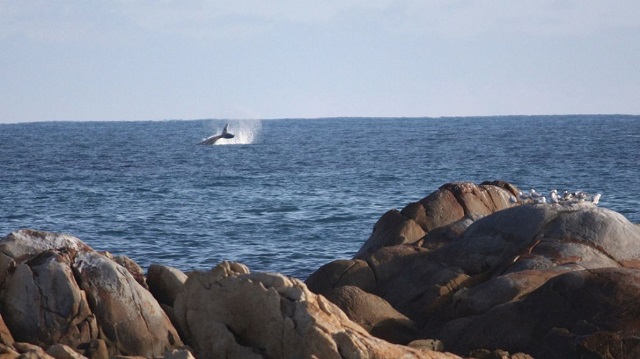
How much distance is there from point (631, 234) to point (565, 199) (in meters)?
2.35

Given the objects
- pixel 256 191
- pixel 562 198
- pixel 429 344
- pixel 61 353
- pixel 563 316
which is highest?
pixel 562 198

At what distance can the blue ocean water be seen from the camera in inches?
968

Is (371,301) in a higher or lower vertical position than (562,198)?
lower

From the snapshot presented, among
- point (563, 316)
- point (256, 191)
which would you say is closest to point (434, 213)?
point (563, 316)

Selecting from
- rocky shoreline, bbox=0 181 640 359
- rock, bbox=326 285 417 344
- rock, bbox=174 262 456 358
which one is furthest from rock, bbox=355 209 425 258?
rock, bbox=174 262 456 358

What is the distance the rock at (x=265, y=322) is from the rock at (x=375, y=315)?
237cm

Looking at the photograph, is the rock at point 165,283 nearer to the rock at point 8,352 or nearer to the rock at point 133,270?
the rock at point 133,270

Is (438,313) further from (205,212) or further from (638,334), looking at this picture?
(205,212)

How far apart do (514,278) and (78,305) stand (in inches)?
217

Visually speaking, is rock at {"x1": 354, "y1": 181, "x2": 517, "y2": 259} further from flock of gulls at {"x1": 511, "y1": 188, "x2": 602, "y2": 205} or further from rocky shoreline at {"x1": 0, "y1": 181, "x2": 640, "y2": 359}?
rocky shoreline at {"x1": 0, "y1": 181, "x2": 640, "y2": 359}

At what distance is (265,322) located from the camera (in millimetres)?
10266

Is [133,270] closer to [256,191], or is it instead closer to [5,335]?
[5,335]

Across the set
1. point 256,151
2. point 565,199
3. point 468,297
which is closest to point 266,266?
point 565,199

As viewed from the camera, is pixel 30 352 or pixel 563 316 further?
pixel 563 316
